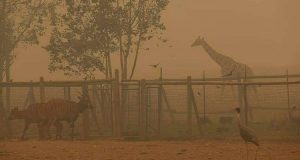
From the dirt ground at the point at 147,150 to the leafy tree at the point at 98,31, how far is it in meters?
7.71

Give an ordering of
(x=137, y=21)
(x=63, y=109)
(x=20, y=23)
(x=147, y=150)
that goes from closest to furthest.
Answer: (x=147, y=150), (x=63, y=109), (x=137, y=21), (x=20, y=23)

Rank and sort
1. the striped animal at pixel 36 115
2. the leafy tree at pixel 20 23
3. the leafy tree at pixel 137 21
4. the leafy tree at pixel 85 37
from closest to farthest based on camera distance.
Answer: the striped animal at pixel 36 115 < the leafy tree at pixel 85 37 < the leafy tree at pixel 137 21 < the leafy tree at pixel 20 23

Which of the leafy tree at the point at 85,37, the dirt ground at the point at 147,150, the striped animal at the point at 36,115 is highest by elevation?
the leafy tree at the point at 85,37

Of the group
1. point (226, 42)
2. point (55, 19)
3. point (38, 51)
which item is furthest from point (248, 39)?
point (55, 19)

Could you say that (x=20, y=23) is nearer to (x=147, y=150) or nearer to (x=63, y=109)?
(x=63, y=109)

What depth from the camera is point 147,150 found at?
50.9ft

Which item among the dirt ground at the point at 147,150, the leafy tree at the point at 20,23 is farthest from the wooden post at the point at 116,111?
the leafy tree at the point at 20,23

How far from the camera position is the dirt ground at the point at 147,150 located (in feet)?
46.7

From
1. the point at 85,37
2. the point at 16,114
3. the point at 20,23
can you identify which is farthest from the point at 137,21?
the point at 16,114

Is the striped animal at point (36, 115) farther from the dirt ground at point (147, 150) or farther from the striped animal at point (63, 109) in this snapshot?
the dirt ground at point (147, 150)

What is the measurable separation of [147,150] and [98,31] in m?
10.6

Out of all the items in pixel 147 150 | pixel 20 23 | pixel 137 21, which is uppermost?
pixel 20 23

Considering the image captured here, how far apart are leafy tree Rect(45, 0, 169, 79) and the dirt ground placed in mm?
7709

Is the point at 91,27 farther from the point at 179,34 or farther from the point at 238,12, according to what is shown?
the point at 238,12
